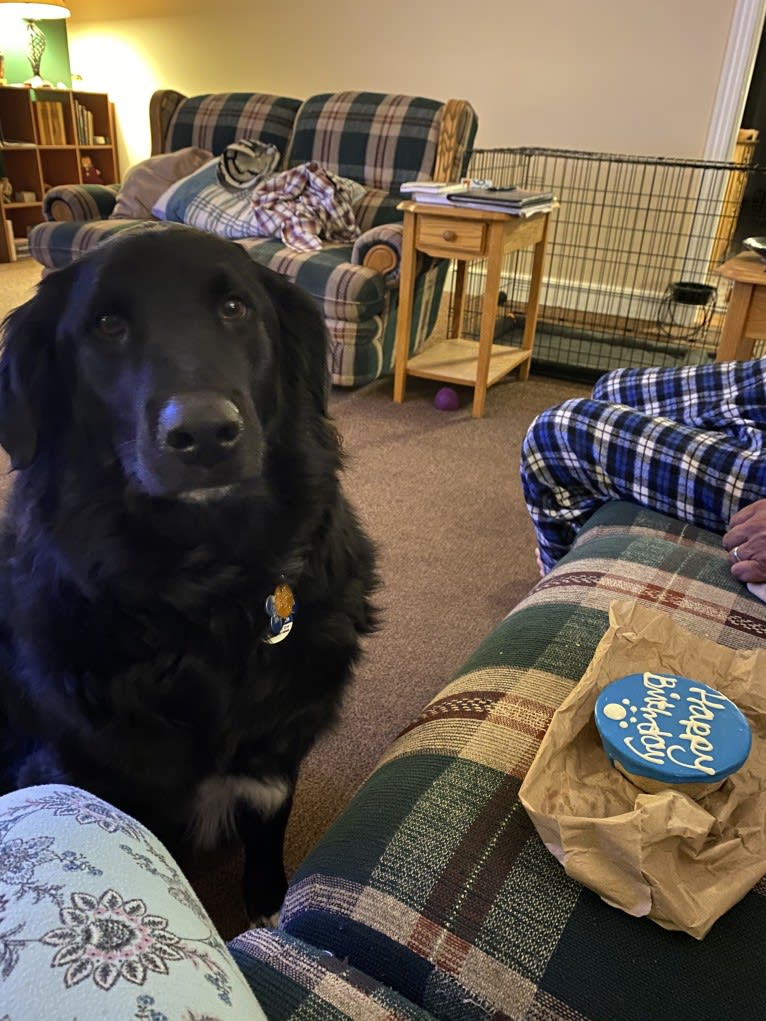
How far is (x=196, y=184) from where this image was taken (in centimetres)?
341

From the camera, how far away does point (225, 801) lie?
96 centimetres

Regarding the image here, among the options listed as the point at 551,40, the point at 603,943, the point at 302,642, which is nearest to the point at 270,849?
the point at 302,642

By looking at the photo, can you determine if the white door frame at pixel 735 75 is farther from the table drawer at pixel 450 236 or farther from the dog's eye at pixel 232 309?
the dog's eye at pixel 232 309

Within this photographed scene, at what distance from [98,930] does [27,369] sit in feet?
2.29

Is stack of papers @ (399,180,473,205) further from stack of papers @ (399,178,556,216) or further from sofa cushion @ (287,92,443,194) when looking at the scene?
sofa cushion @ (287,92,443,194)

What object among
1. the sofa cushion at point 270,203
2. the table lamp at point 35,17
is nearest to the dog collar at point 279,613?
the sofa cushion at point 270,203

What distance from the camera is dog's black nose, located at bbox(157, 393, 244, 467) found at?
80 centimetres

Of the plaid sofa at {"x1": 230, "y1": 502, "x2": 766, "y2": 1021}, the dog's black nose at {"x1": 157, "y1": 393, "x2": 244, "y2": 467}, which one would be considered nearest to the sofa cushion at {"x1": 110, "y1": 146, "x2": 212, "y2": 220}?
the dog's black nose at {"x1": 157, "y1": 393, "x2": 244, "y2": 467}

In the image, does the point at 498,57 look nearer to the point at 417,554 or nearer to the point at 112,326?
the point at 417,554

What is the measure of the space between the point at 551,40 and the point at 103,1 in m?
3.20

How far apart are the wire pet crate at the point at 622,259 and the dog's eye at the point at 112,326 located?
289 centimetres

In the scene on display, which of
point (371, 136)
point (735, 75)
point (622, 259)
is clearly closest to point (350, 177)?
point (371, 136)

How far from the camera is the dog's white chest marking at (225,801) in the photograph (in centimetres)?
94

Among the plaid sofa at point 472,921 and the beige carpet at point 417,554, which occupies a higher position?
the plaid sofa at point 472,921
